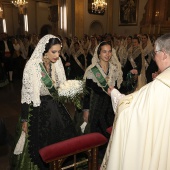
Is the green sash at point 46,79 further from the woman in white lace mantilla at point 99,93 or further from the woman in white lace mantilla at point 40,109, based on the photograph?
the woman in white lace mantilla at point 99,93

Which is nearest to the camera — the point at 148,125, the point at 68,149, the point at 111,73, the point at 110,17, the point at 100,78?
the point at 148,125

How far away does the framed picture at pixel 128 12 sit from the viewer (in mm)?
16297

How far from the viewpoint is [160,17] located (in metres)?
14.9

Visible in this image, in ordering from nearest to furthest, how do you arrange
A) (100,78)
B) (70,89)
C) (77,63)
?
(70,89), (100,78), (77,63)

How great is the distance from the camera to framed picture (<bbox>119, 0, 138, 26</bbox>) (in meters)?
16.3

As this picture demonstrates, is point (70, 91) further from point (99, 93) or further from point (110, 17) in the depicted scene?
point (110, 17)

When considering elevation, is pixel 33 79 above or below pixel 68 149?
above

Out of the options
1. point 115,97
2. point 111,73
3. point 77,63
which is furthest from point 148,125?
point 77,63

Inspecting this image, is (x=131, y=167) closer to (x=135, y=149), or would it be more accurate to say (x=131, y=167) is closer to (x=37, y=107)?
(x=135, y=149)

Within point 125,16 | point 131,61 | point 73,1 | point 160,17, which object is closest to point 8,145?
point 131,61

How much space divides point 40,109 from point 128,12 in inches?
606

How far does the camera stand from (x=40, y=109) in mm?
2805

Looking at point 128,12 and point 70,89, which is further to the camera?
point 128,12

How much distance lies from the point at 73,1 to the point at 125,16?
434 cm
